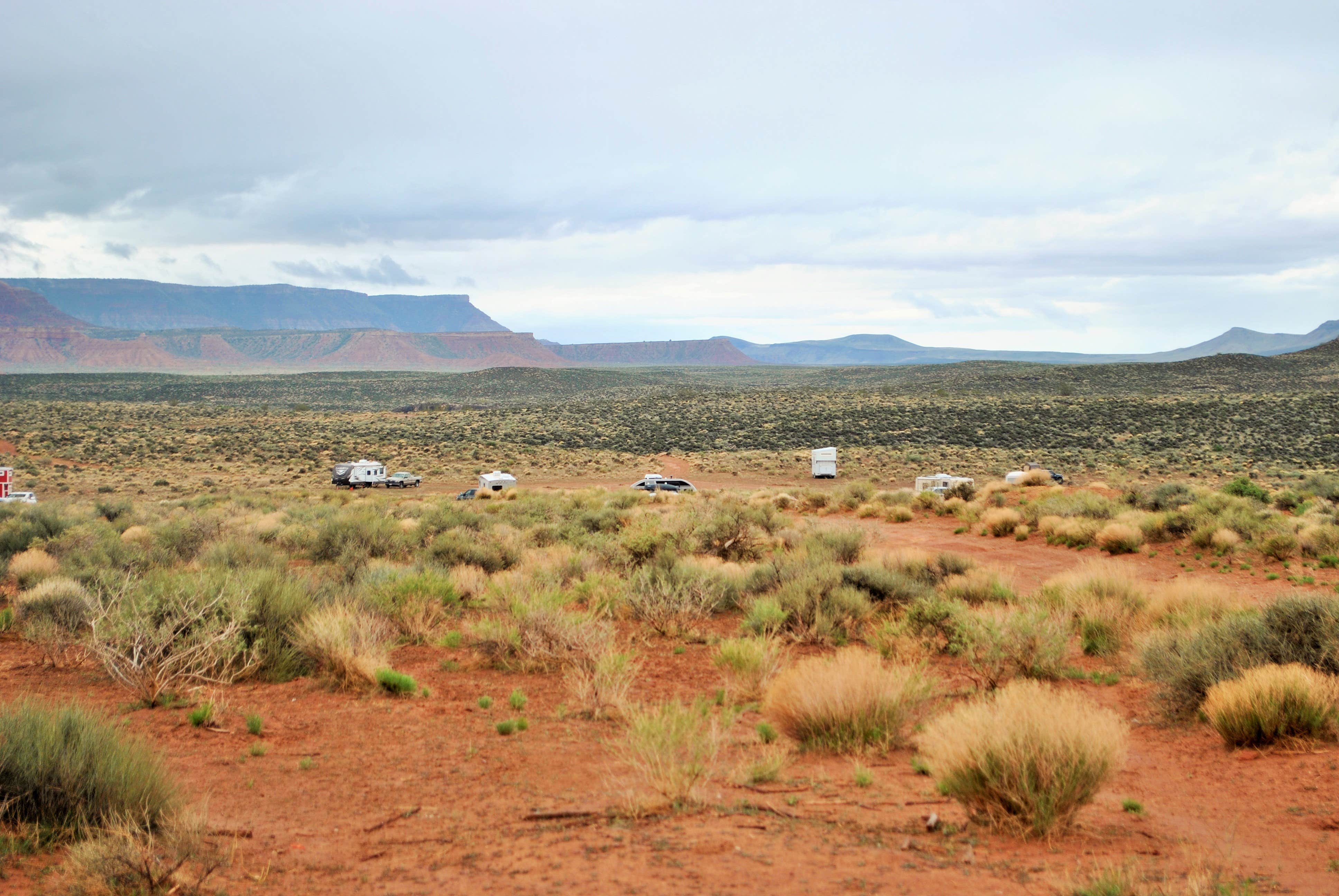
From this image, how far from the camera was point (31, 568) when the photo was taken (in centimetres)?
1298

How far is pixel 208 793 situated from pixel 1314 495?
91.3 ft

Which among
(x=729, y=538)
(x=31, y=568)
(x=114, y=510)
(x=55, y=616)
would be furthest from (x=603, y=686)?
(x=114, y=510)

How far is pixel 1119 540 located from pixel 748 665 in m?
13.3

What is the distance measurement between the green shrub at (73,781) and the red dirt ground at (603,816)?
308 millimetres

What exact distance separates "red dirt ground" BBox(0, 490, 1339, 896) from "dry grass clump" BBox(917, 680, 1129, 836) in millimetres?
154

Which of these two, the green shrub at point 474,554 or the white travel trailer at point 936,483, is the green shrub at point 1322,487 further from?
the green shrub at point 474,554

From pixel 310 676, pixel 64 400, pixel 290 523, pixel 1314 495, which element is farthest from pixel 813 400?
pixel 64 400

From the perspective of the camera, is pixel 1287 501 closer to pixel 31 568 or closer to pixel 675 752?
pixel 675 752

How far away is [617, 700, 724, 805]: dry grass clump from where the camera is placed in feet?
17.5

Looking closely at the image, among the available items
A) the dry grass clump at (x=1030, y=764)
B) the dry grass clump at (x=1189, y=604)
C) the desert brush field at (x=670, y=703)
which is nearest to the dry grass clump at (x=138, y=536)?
the desert brush field at (x=670, y=703)

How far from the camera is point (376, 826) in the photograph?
17.9ft

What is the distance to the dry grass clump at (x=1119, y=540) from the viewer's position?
18438mm

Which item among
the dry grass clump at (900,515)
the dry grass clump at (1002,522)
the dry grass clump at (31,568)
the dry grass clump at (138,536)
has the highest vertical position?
the dry grass clump at (31,568)

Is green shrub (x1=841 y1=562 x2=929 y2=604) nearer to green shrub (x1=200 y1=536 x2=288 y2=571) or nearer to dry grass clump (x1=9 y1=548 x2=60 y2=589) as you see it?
green shrub (x1=200 y1=536 x2=288 y2=571)
